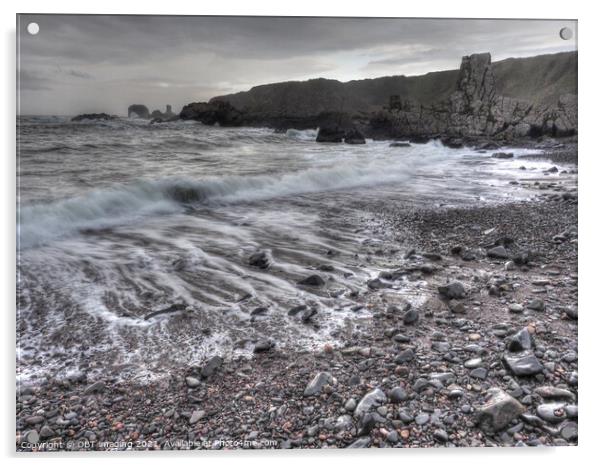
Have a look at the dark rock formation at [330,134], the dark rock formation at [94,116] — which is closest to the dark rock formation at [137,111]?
the dark rock formation at [94,116]

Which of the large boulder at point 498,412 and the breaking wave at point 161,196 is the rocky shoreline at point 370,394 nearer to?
the large boulder at point 498,412

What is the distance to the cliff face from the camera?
10.9 feet

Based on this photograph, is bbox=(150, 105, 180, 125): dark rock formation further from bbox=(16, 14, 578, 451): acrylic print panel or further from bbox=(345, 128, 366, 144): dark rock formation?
bbox=(345, 128, 366, 144): dark rock formation

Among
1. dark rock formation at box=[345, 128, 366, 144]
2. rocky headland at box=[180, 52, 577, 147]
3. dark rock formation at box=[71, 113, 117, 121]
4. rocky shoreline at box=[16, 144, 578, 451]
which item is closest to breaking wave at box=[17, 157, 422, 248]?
dark rock formation at box=[345, 128, 366, 144]

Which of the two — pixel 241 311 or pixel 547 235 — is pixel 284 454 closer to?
pixel 241 311

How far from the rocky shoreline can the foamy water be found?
0.17m

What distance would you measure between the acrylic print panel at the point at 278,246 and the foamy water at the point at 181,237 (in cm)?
2

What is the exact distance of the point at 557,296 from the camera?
3.10m

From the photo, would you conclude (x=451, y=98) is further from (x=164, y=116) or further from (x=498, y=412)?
(x=498, y=412)

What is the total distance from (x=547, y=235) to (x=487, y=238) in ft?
1.58

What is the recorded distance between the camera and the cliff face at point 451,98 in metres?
3.33

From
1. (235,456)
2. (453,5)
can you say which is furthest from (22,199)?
(453,5)

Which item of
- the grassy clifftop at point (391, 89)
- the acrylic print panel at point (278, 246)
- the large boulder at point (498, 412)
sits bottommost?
the large boulder at point (498, 412)

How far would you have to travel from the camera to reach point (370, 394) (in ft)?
7.84
